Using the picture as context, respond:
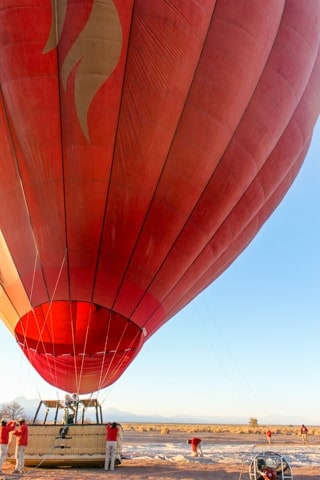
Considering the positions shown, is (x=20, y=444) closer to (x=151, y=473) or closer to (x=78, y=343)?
(x=78, y=343)

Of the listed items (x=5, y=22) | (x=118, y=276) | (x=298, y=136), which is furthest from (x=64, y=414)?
(x=298, y=136)

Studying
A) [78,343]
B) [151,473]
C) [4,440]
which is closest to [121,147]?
[78,343]

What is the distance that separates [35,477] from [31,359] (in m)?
4.41

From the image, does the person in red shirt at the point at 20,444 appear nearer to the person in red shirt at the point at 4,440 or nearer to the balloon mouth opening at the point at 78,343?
the person in red shirt at the point at 4,440

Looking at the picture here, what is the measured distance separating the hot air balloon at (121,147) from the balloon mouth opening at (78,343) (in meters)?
0.04

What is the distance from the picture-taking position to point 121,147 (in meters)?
10.7

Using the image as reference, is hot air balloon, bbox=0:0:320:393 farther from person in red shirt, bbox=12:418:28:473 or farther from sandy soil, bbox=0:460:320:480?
sandy soil, bbox=0:460:320:480

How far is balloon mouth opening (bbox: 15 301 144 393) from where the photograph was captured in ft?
38.4

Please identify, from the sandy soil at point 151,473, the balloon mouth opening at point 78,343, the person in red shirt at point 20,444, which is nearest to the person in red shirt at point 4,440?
the sandy soil at point 151,473

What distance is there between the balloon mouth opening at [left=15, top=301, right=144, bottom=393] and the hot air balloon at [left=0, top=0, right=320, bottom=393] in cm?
4

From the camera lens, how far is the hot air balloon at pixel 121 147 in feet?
33.3

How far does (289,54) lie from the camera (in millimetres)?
12000

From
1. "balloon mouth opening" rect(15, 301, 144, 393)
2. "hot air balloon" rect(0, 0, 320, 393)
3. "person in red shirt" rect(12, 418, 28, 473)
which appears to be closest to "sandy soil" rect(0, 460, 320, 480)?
"person in red shirt" rect(12, 418, 28, 473)

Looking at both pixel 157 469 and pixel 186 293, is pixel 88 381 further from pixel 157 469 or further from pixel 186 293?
pixel 186 293
